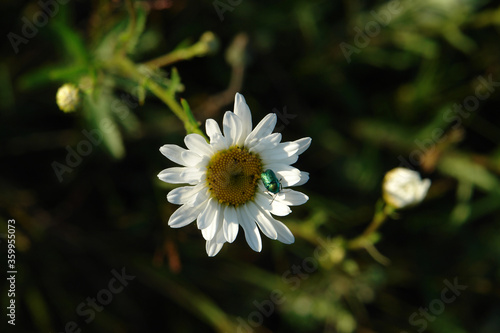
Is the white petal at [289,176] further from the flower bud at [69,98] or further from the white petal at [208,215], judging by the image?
the flower bud at [69,98]

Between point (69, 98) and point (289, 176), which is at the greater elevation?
point (69, 98)

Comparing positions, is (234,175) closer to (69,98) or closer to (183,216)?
(183,216)

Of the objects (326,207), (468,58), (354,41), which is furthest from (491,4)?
(326,207)

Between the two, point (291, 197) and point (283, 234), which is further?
point (283, 234)

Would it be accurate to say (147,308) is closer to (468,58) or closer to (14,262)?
(14,262)

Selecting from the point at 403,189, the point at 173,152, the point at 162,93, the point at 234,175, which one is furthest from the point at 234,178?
the point at 403,189

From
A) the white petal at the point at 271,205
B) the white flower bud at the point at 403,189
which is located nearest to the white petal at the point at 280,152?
the white petal at the point at 271,205
